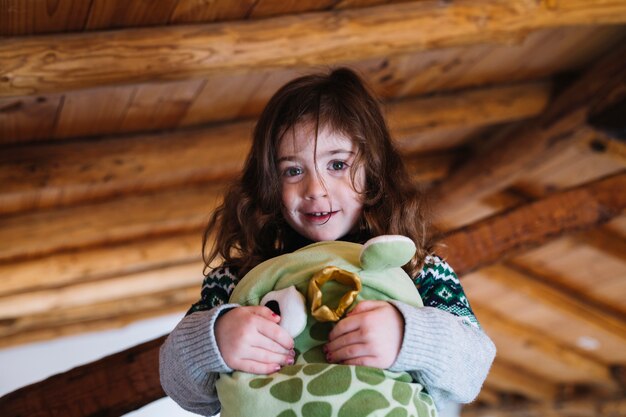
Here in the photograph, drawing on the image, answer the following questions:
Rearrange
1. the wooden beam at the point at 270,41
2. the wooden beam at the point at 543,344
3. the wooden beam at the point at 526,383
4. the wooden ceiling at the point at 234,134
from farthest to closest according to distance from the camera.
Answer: the wooden beam at the point at 526,383
the wooden beam at the point at 543,344
the wooden ceiling at the point at 234,134
the wooden beam at the point at 270,41

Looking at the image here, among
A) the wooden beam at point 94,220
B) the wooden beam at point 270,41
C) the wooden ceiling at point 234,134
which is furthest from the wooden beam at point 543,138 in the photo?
the wooden beam at point 94,220

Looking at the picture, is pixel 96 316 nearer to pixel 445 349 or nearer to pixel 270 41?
pixel 270 41

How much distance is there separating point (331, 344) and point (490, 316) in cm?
576

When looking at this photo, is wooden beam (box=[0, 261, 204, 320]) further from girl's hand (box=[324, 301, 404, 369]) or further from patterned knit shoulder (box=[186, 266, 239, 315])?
girl's hand (box=[324, 301, 404, 369])

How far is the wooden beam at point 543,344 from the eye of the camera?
274 inches

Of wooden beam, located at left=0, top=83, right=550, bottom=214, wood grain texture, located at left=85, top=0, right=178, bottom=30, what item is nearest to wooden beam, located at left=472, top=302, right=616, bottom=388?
wooden beam, located at left=0, top=83, right=550, bottom=214

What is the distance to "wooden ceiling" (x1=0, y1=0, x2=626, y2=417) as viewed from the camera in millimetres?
2412

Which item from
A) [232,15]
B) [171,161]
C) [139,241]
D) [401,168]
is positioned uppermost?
[232,15]

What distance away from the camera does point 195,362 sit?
139cm

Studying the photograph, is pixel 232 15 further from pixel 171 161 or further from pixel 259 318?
pixel 259 318

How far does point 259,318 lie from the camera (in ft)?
4.40

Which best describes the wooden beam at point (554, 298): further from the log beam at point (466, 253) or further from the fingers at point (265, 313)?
the fingers at point (265, 313)

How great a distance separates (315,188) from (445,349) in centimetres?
36

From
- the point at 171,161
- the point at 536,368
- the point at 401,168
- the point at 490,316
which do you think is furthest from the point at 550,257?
the point at 401,168
